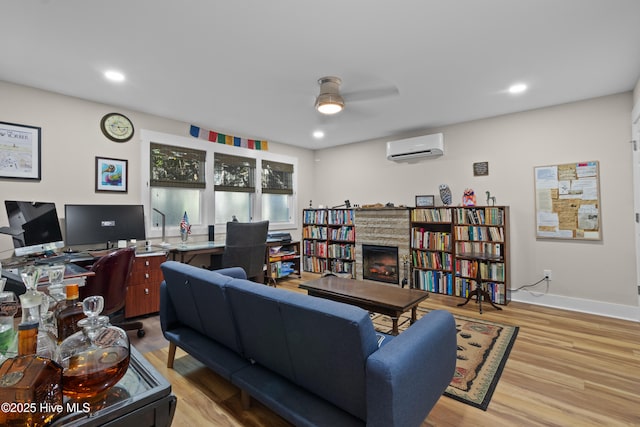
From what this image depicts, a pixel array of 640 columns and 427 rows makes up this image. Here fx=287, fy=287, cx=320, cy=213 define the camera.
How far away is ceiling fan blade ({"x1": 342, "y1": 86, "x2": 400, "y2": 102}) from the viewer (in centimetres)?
307

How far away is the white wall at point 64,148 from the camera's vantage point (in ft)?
9.23

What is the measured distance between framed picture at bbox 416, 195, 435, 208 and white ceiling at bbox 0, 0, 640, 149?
4.53 feet

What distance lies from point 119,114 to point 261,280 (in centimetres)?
280

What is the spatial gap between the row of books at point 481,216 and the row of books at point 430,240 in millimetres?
305

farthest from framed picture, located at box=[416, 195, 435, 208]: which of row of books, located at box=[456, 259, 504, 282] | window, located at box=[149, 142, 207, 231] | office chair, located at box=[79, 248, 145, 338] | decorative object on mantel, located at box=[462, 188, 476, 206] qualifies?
office chair, located at box=[79, 248, 145, 338]

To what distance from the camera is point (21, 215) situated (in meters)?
2.50

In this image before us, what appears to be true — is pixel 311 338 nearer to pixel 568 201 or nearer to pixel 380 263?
pixel 380 263

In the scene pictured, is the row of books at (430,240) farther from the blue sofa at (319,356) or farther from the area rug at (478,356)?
the blue sofa at (319,356)

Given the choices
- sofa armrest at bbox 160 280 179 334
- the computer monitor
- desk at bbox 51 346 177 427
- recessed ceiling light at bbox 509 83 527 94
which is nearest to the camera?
desk at bbox 51 346 177 427

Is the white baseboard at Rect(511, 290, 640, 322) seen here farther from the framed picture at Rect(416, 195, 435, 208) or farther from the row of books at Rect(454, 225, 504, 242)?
the framed picture at Rect(416, 195, 435, 208)

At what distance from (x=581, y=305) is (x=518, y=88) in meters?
2.63

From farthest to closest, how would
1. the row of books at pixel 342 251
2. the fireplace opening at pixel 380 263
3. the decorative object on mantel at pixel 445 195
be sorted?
the row of books at pixel 342 251 → the fireplace opening at pixel 380 263 → the decorative object on mantel at pixel 445 195

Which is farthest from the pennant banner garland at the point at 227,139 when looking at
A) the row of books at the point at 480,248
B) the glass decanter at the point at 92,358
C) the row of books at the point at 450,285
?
the glass decanter at the point at 92,358

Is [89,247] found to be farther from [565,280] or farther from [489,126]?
[565,280]
